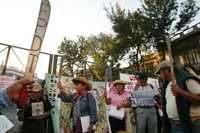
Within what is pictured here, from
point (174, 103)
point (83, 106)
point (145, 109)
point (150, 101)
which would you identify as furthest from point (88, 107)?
point (150, 101)

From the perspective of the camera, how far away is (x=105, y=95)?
253 inches

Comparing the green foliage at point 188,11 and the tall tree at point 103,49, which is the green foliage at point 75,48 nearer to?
the tall tree at point 103,49

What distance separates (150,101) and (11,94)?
4145mm

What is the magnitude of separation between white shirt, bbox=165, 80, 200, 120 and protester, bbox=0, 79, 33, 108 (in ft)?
6.14

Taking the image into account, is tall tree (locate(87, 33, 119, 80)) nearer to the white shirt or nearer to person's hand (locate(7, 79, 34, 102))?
the white shirt

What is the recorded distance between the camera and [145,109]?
18.2 feet

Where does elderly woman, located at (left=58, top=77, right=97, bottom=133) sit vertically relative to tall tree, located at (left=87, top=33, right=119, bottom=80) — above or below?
below

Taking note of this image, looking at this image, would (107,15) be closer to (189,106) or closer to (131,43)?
(131,43)

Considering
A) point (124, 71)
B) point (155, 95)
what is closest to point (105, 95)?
point (155, 95)

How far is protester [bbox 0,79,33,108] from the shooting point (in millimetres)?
1881

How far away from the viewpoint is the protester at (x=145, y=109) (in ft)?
17.9

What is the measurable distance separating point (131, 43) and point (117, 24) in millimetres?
2341

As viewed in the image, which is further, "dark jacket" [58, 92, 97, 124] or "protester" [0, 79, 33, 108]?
"dark jacket" [58, 92, 97, 124]

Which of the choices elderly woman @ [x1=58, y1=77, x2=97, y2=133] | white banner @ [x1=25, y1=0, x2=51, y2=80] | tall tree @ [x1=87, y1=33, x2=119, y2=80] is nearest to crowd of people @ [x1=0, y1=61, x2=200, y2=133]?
elderly woman @ [x1=58, y1=77, x2=97, y2=133]
